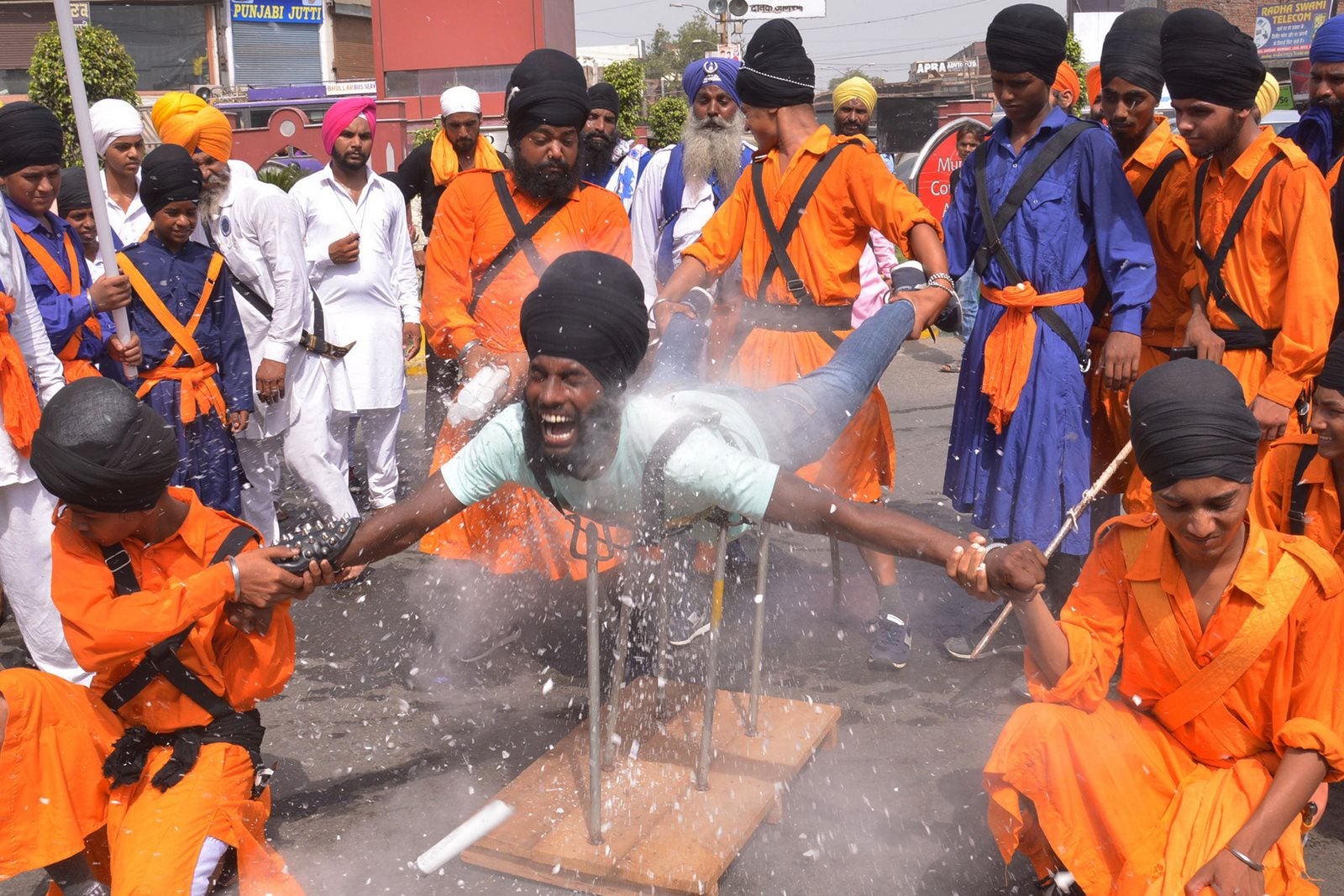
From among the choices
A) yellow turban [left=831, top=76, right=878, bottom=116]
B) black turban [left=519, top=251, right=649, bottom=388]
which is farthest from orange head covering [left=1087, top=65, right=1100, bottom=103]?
black turban [left=519, top=251, right=649, bottom=388]

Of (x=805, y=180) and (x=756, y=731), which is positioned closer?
(x=756, y=731)

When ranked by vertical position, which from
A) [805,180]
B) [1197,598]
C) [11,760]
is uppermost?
[805,180]

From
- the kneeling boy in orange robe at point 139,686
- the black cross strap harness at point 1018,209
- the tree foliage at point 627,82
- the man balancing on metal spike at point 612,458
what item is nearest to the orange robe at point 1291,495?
the black cross strap harness at point 1018,209

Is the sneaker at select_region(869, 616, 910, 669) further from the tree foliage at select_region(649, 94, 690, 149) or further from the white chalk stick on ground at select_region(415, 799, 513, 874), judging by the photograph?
the tree foliage at select_region(649, 94, 690, 149)

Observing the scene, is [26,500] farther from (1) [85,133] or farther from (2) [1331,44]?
(2) [1331,44]

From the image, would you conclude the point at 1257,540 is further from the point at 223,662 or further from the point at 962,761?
the point at 223,662

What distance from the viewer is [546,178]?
15.7ft

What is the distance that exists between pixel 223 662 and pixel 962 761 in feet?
7.77

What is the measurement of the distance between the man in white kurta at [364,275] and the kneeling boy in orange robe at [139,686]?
10.8ft

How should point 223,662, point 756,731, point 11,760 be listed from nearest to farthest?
point 11,760
point 223,662
point 756,731

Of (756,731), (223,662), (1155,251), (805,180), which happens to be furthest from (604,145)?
(223,662)

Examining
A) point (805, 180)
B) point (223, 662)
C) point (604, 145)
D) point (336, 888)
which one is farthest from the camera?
point (604, 145)

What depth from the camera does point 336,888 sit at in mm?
3479

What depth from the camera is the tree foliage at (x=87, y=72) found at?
77.1ft
